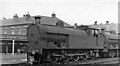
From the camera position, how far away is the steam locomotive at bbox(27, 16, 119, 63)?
16031mm

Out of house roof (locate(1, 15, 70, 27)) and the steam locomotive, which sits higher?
house roof (locate(1, 15, 70, 27))

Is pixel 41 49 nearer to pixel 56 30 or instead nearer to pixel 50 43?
pixel 50 43

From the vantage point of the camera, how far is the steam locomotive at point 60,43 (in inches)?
631

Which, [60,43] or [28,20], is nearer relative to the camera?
[60,43]

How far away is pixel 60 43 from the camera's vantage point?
17.6 meters

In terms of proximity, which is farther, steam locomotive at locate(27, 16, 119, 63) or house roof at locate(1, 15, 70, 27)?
house roof at locate(1, 15, 70, 27)

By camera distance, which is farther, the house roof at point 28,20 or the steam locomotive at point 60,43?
the house roof at point 28,20

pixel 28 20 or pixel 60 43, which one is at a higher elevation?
pixel 28 20

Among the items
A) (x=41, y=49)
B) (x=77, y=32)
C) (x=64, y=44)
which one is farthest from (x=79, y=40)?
(x=41, y=49)

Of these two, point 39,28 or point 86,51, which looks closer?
point 39,28

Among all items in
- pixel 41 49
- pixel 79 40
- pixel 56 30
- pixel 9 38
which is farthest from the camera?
pixel 9 38

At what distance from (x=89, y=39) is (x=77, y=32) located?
1955 millimetres

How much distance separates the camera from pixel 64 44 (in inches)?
705

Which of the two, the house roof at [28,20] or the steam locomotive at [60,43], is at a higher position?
the house roof at [28,20]
